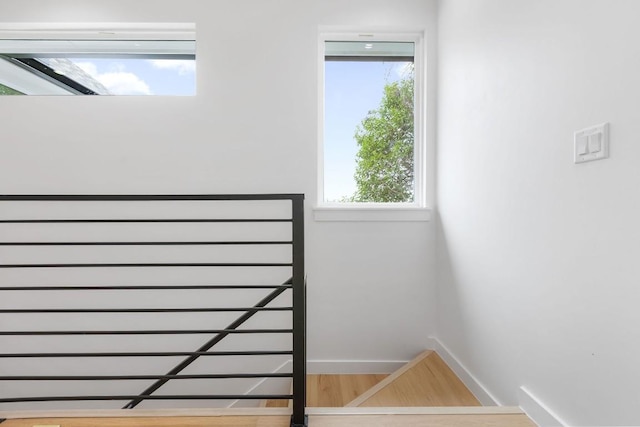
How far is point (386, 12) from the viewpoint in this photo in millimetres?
2744

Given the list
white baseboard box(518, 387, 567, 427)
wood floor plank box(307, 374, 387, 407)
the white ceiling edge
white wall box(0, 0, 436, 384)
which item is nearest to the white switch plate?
white baseboard box(518, 387, 567, 427)

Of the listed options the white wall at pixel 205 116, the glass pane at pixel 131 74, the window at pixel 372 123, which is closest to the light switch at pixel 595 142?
the window at pixel 372 123

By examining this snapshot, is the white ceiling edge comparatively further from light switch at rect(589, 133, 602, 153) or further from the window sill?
light switch at rect(589, 133, 602, 153)

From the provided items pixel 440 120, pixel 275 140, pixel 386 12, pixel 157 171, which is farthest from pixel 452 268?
pixel 157 171

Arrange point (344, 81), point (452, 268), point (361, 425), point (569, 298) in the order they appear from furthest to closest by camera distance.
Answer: point (344, 81)
point (452, 268)
point (361, 425)
point (569, 298)

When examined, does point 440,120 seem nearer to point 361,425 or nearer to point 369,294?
point 369,294

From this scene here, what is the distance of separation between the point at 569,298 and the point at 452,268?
3.54 feet

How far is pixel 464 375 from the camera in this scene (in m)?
2.24

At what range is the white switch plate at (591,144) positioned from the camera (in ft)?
3.97

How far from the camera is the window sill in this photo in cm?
275

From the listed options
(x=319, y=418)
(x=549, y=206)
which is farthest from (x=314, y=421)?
(x=549, y=206)

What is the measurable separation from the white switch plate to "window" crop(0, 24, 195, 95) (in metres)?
2.36

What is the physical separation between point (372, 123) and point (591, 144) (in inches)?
69.2

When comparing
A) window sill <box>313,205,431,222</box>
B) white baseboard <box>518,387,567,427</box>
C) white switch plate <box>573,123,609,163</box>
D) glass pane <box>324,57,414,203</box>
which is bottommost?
white baseboard <box>518,387,567,427</box>
